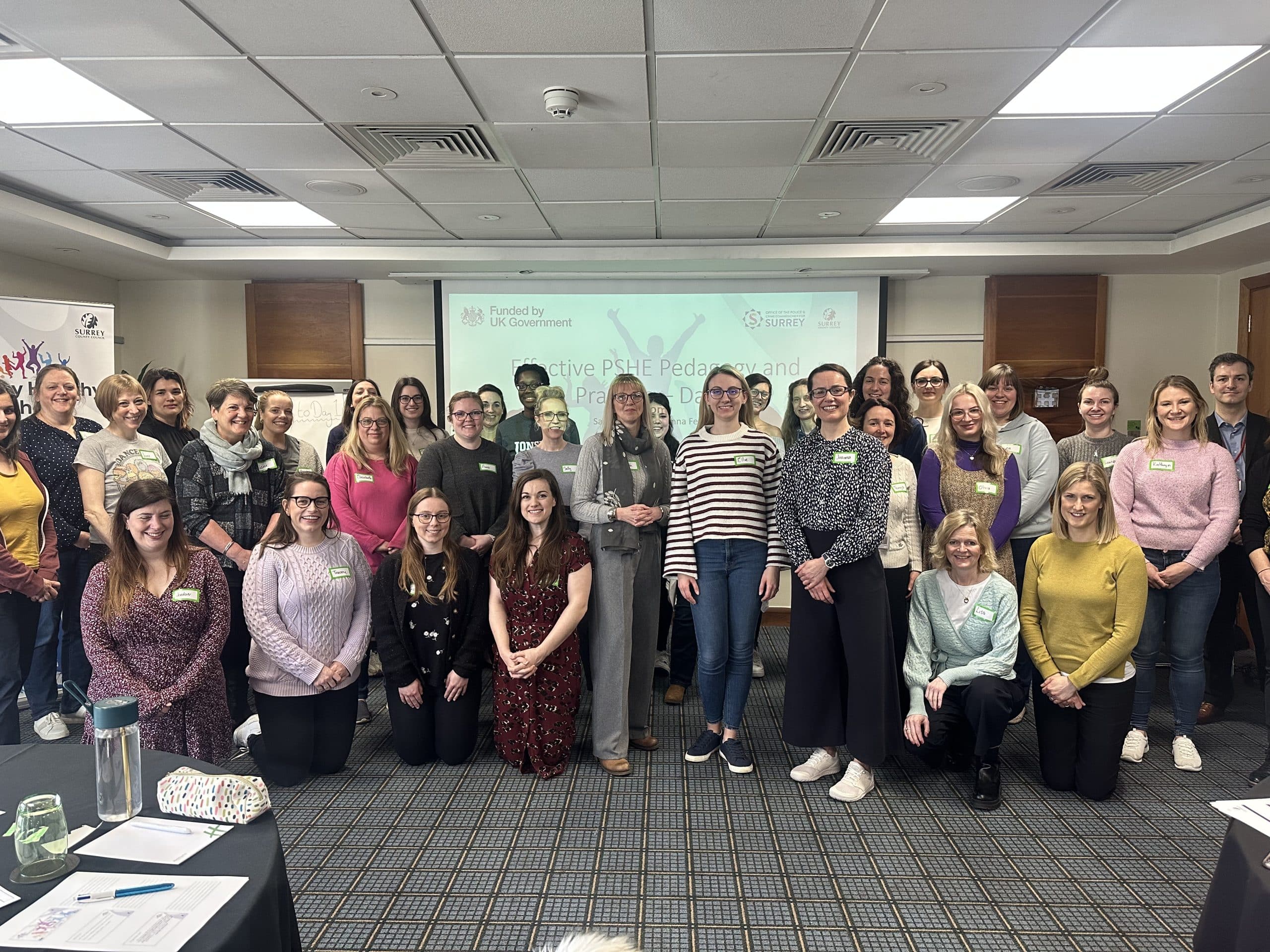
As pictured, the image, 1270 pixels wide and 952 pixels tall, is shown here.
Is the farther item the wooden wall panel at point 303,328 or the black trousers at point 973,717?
the wooden wall panel at point 303,328

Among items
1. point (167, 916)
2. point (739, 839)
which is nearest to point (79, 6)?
point (167, 916)

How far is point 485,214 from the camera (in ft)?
15.8

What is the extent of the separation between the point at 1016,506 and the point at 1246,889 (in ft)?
7.19

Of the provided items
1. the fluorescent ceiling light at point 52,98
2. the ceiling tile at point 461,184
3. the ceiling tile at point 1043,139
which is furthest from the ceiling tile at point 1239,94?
the fluorescent ceiling light at point 52,98

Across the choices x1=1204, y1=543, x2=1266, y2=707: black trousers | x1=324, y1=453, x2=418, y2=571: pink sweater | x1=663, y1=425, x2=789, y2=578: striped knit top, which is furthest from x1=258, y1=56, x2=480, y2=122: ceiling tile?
x1=1204, y1=543, x2=1266, y2=707: black trousers

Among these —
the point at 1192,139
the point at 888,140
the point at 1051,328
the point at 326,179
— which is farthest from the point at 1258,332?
the point at 326,179

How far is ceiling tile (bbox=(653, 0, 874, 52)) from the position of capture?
2391 mm

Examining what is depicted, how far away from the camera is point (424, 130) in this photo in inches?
135

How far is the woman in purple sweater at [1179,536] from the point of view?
10.1 ft

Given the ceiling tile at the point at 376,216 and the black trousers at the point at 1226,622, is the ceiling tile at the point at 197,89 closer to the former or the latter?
the ceiling tile at the point at 376,216

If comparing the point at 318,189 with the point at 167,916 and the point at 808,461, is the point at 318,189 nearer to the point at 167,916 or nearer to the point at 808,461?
the point at 808,461

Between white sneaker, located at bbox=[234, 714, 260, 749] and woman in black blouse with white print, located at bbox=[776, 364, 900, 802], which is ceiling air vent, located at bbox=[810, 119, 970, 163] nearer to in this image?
woman in black blouse with white print, located at bbox=[776, 364, 900, 802]

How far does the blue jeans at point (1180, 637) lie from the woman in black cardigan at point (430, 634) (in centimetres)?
264

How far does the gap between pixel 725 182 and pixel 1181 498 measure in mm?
2591
